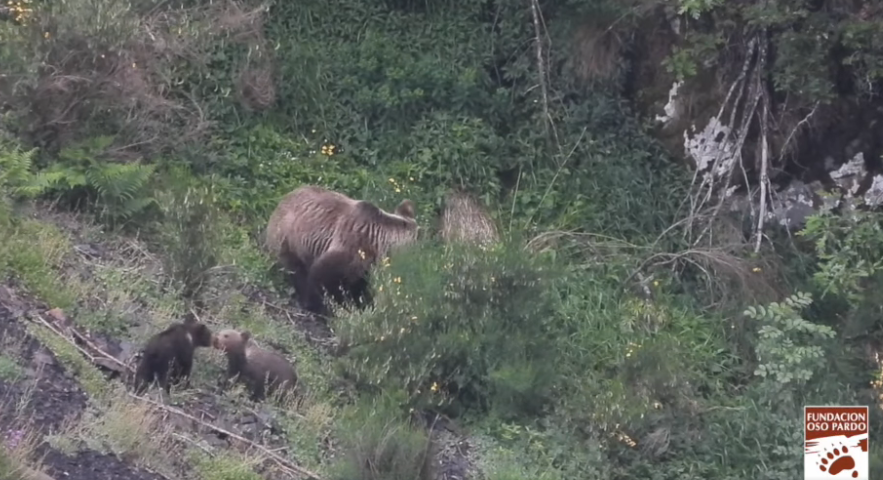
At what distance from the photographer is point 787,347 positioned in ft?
35.8

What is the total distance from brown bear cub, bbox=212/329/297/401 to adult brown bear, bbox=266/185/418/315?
Answer: 5.74ft

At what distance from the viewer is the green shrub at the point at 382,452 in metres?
8.74

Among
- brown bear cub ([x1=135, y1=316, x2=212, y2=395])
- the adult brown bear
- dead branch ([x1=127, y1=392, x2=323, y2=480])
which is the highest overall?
the adult brown bear

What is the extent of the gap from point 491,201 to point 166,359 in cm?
505

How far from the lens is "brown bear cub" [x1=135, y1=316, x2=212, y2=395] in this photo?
9125mm

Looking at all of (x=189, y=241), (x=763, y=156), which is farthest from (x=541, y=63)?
(x=189, y=241)

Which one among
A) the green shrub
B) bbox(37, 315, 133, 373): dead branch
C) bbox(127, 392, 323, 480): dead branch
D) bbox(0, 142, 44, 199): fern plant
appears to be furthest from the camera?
bbox(0, 142, 44, 199): fern plant

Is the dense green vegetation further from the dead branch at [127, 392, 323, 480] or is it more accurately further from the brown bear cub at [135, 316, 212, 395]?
the brown bear cub at [135, 316, 212, 395]

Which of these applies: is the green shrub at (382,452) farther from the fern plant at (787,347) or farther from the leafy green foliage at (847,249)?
the leafy green foliage at (847,249)

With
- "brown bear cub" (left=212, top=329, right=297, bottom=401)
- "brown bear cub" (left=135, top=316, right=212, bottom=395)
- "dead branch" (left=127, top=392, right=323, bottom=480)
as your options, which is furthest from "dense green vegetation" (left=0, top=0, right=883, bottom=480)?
"brown bear cub" (left=135, top=316, right=212, bottom=395)

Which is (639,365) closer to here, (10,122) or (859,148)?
(859,148)

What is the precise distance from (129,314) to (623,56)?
6.23 m

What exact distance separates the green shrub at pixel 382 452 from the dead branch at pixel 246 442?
21cm

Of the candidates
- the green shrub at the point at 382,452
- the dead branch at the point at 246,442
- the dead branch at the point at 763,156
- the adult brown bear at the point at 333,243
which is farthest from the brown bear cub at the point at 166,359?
the dead branch at the point at 763,156
